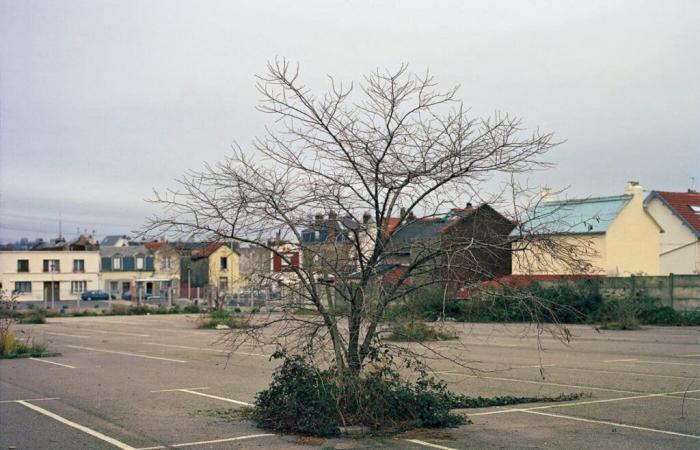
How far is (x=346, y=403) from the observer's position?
10.2 meters

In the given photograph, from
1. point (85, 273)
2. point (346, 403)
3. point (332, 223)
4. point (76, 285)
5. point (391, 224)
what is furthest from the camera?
point (76, 285)

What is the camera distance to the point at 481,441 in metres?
9.73

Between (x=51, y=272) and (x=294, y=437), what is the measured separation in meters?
78.8

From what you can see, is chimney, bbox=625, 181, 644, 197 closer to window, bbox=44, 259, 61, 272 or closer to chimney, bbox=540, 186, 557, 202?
chimney, bbox=540, 186, 557, 202

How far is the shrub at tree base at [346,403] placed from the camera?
10.1m

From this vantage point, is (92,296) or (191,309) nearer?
(191,309)

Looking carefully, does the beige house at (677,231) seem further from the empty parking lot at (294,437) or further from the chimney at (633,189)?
the empty parking lot at (294,437)

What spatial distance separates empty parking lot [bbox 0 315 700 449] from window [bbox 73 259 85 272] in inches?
2472

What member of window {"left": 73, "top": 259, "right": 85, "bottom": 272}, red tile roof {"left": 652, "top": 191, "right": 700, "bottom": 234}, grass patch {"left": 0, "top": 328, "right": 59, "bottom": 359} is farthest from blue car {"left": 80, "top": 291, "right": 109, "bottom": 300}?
grass patch {"left": 0, "top": 328, "right": 59, "bottom": 359}

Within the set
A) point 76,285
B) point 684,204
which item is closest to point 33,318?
point 76,285

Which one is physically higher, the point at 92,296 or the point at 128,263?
the point at 128,263

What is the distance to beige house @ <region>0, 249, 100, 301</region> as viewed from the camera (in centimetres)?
7850

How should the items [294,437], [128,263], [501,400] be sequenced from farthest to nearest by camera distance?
[128,263] < [501,400] < [294,437]

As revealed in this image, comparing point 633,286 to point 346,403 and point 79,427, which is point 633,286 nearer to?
point 346,403
